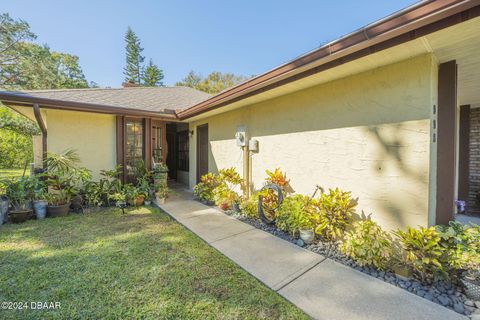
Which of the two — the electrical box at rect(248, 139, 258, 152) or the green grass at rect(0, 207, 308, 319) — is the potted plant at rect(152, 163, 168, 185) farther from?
the electrical box at rect(248, 139, 258, 152)

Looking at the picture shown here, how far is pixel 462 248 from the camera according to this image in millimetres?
2236

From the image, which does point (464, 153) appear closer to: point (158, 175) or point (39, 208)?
point (158, 175)

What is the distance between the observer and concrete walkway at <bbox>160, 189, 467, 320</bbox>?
202 cm

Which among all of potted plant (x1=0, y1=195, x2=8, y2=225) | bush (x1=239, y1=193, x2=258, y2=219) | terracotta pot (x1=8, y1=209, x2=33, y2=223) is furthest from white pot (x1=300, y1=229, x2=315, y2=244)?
potted plant (x1=0, y1=195, x2=8, y2=225)

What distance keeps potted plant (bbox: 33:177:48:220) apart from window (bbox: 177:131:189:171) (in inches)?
194

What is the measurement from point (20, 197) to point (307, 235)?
21.3 ft

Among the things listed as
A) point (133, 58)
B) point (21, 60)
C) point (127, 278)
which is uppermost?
point (133, 58)

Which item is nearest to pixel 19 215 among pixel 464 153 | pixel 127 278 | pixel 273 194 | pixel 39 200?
pixel 39 200

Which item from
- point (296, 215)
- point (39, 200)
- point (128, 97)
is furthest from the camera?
point (128, 97)

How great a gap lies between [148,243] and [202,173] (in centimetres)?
430

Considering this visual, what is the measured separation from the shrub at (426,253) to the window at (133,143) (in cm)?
721

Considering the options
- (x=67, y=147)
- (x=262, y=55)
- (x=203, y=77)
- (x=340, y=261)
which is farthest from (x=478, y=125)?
(x=203, y=77)

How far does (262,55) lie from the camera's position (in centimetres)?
1722

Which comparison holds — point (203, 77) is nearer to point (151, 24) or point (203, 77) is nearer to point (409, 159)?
point (151, 24)
